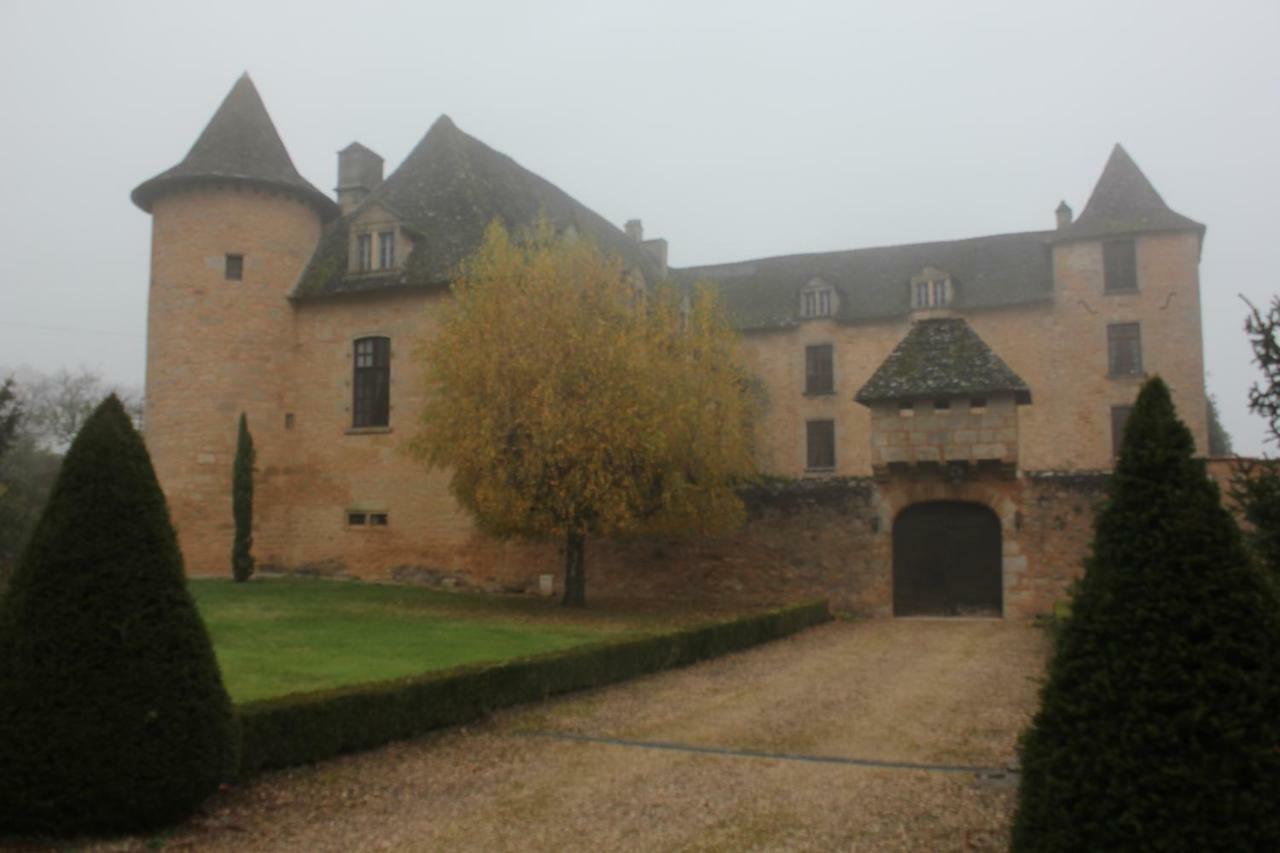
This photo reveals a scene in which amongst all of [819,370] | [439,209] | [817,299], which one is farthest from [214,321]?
[817,299]

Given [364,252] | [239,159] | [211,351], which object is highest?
[239,159]

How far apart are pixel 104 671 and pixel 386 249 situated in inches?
678

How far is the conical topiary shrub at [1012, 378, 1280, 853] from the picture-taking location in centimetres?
349

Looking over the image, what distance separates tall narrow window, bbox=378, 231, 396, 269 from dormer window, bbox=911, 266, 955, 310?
54.2 ft

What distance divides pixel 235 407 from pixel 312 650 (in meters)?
11.7

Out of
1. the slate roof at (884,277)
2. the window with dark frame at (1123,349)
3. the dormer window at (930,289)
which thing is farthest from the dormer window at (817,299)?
the window with dark frame at (1123,349)

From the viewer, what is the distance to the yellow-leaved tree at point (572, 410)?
1603cm

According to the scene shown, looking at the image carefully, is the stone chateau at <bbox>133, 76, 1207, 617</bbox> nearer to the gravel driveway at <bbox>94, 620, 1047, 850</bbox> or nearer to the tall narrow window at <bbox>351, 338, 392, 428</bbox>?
the tall narrow window at <bbox>351, 338, 392, 428</bbox>

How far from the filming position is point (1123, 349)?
93.8 ft


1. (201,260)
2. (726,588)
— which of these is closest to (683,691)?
(726,588)

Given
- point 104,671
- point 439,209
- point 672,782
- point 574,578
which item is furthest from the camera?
point 439,209

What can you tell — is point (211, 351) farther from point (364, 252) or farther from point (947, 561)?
point (947, 561)

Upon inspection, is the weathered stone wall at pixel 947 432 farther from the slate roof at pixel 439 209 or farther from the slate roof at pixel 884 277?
the slate roof at pixel 884 277

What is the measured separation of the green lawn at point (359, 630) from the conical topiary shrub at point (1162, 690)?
21.0ft
